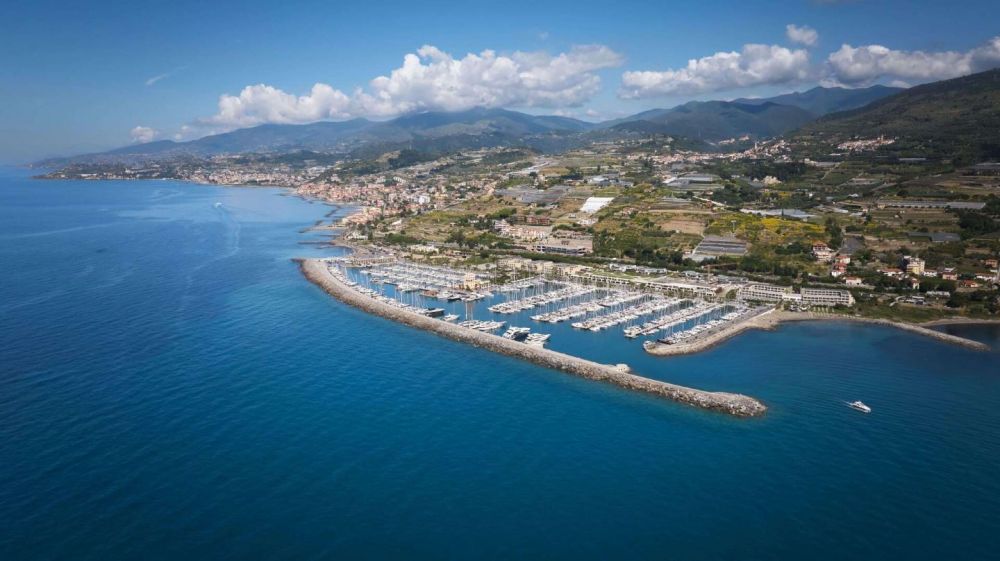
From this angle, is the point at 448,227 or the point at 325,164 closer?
the point at 448,227

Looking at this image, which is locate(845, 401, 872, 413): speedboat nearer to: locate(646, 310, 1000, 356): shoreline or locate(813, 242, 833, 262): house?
locate(646, 310, 1000, 356): shoreline

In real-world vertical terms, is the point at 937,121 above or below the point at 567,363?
above

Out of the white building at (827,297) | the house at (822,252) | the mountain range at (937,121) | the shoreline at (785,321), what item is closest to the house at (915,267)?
the house at (822,252)

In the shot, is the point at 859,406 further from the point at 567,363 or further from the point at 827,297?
the point at 827,297

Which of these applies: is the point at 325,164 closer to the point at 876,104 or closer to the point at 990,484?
the point at 876,104

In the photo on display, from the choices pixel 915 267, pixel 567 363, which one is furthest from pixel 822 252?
pixel 567 363

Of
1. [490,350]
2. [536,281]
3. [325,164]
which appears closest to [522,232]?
[536,281]

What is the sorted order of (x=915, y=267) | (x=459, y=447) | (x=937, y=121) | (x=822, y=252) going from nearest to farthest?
(x=459, y=447) → (x=915, y=267) → (x=822, y=252) → (x=937, y=121)
